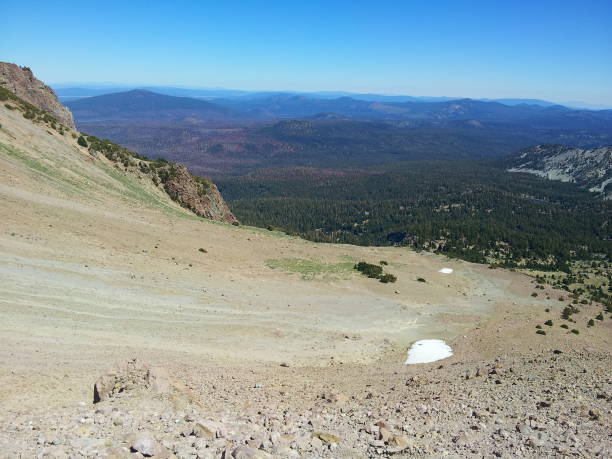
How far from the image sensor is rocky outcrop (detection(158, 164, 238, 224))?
60062 millimetres

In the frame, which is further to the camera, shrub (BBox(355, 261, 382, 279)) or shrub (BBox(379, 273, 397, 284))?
shrub (BBox(355, 261, 382, 279))

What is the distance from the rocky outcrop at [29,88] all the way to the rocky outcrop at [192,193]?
2726cm

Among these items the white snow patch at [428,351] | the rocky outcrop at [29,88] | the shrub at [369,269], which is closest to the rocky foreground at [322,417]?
the white snow patch at [428,351]

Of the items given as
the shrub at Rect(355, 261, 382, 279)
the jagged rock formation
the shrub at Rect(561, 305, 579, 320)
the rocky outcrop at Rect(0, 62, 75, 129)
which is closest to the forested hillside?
the jagged rock formation

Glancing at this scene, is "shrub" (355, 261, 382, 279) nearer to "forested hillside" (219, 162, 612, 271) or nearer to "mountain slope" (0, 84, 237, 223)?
"mountain slope" (0, 84, 237, 223)

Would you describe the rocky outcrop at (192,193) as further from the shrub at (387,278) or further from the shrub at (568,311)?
the shrub at (568,311)

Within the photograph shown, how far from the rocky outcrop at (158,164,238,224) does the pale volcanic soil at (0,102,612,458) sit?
14431mm

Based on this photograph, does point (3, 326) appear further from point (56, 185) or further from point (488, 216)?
point (488, 216)

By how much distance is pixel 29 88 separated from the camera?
7388cm

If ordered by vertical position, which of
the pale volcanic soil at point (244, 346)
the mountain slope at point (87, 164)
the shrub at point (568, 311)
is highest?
the mountain slope at point (87, 164)

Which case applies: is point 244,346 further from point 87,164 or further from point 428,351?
point 87,164

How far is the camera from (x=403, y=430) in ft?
39.3

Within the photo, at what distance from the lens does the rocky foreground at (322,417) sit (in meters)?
10.4

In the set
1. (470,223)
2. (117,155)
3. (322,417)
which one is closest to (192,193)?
(117,155)
